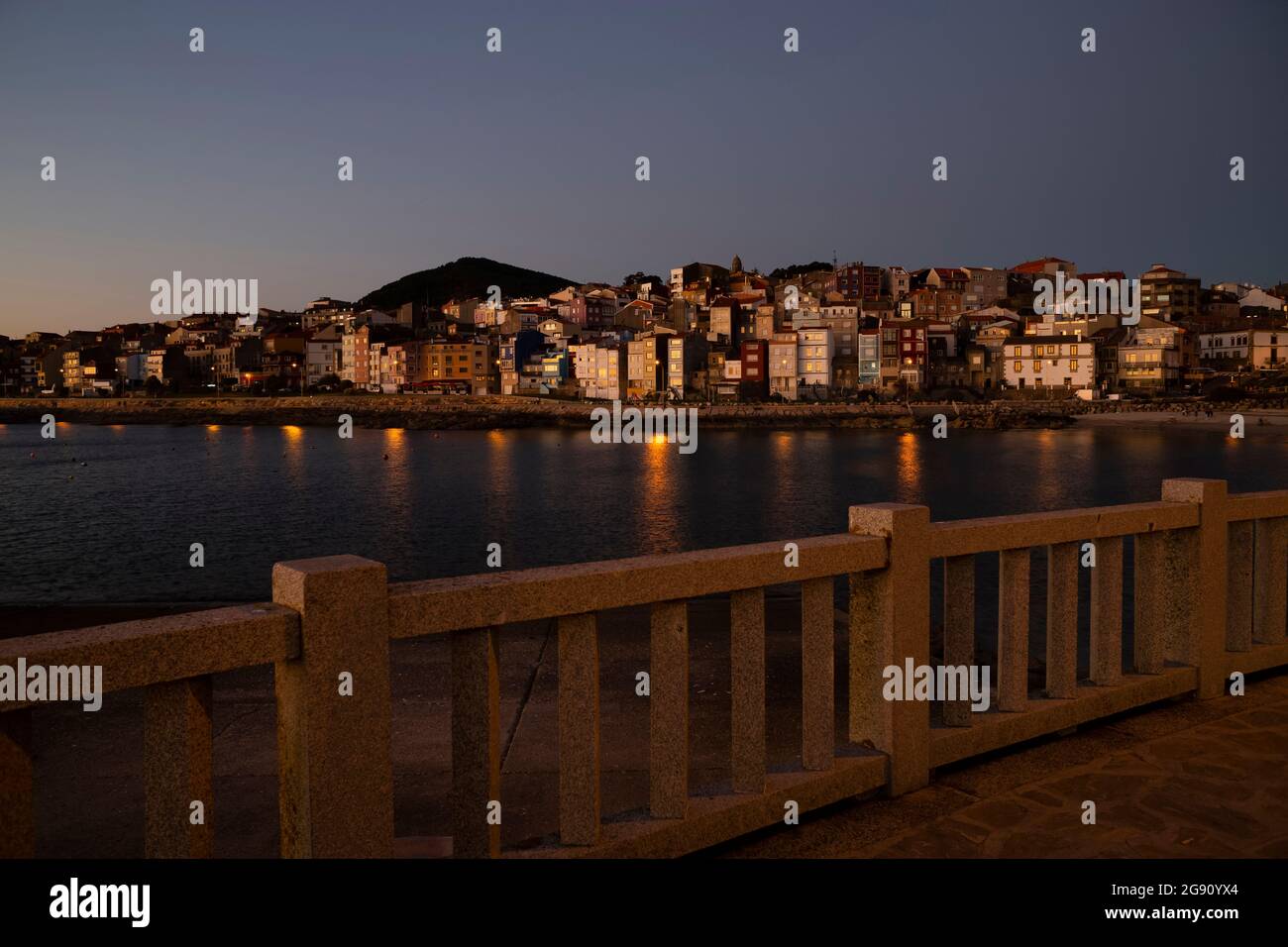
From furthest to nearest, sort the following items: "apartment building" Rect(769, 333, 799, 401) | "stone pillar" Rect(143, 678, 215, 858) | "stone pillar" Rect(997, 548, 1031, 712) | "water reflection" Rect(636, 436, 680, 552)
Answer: "apartment building" Rect(769, 333, 799, 401) < "water reflection" Rect(636, 436, 680, 552) < "stone pillar" Rect(997, 548, 1031, 712) < "stone pillar" Rect(143, 678, 215, 858)

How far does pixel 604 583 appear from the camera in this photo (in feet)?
12.8

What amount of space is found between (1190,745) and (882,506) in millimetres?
2630

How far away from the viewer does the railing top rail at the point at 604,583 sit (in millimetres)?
3512

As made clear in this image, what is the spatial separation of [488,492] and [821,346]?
85.0m

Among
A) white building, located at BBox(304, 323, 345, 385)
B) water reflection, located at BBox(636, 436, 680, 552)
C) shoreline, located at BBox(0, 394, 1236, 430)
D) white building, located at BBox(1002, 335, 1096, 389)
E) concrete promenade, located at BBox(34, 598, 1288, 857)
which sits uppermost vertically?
white building, located at BBox(304, 323, 345, 385)

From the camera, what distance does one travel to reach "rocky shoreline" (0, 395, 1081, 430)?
403ft

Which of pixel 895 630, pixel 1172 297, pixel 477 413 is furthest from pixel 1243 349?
pixel 895 630

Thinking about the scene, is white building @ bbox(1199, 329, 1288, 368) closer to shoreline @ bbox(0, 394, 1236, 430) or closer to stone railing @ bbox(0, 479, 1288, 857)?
shoreline @ bbox(0, 394, 1236, 430)

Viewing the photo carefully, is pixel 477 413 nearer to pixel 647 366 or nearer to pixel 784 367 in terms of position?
pixel 647 366

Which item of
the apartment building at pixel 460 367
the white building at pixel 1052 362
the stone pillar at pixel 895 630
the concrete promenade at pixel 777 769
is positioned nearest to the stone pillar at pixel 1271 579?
the concrete promenade at pixel 777 769

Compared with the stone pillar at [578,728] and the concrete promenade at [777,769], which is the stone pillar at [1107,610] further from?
the stone pillar at [578,728]

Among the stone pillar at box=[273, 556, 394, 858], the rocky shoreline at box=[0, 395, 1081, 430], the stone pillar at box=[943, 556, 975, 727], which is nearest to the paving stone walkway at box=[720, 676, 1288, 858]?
the stone pillar at box=[943, 556, 975, 727]

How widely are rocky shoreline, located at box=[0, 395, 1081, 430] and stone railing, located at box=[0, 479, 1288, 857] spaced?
118 metres
